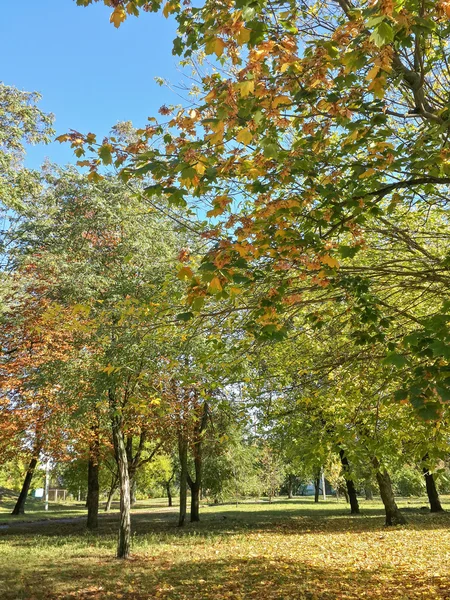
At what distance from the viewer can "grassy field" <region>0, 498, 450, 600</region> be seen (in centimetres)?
748

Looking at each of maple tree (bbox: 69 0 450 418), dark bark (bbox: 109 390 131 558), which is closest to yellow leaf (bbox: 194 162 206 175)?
maple tree (bbox: 69 0 450 418)

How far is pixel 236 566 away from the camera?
379 inches

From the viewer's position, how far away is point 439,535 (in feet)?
45.4

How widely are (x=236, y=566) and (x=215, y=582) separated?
156cm

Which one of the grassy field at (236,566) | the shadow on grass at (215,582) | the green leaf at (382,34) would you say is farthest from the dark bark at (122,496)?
the green leaf at (382,34)

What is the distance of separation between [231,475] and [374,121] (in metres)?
27.7

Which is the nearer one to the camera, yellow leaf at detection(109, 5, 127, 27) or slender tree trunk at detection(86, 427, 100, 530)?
yellow leaf at detection(109, 5, 127, 27)

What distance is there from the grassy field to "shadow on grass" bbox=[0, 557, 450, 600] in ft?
0.05

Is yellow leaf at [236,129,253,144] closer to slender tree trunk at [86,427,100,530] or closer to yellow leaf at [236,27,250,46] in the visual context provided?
yellow leaf at [236,27,250,46]

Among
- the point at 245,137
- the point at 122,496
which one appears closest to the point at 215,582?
the point at 122,496

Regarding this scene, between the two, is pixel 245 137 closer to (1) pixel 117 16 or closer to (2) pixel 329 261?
(2) pixel 329 261

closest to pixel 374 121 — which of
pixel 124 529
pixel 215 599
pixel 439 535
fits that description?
pixel 215 599

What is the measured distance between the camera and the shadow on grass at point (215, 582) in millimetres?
7242

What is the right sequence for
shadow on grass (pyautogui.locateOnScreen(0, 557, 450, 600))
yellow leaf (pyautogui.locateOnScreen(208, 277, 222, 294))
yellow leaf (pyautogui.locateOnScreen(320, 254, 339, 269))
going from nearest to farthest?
yellow leaf (pyautogui.locateOnScreen(208, 277, 222, 294))
yellow leaf (pyautogui.locateOnScreen(320, 254, 339, 269))
shadow on grass (pyautogui.locateOnScreen(0, 557, 450, 600))
